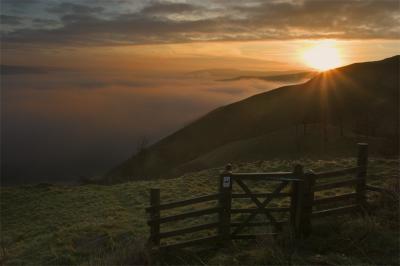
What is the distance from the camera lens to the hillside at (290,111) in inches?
3681

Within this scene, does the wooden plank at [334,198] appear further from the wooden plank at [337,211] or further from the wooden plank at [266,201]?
the wooden plank at [266,201]

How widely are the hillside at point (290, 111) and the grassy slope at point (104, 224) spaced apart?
Result: 55591mm

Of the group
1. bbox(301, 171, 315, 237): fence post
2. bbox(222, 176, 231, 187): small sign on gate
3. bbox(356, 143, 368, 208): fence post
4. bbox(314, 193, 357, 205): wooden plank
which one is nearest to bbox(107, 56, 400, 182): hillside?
bbox(356, 143, 368, 208): fence post

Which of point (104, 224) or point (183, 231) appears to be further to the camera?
point (104, 224)

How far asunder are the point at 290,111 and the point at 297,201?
4578 inches

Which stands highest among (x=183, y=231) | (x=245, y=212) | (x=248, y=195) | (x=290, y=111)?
(x=290, y=111)

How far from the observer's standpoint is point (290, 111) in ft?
407

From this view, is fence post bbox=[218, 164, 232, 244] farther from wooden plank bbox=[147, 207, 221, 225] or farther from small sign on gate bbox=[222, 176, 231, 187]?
wooden plank bbox=[147, 207, 221, 225]

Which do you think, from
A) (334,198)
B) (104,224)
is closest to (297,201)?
(334,198)

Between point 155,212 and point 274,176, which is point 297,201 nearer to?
point 274,176

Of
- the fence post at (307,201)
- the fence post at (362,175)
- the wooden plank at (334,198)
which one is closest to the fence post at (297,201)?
the fence post at (307,201)

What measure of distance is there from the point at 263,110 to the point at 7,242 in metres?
118

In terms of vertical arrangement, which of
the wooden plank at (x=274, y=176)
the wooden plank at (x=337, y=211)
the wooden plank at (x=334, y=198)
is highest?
the wooden plank at (x=274, y=176)

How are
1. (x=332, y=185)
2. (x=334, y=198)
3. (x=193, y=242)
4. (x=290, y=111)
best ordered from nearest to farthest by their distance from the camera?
(x=193, y=242)
(x=332, y=185)
(x=334, y=198)
(x=290, y=111)
